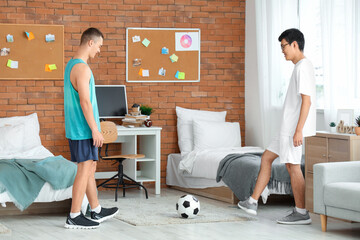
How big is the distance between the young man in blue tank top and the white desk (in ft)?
6.76

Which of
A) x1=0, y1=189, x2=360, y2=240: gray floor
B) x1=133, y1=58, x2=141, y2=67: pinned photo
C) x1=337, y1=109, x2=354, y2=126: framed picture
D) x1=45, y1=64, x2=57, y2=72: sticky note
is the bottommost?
x1=0, y1=189, x2=360, y2=240: gray floor

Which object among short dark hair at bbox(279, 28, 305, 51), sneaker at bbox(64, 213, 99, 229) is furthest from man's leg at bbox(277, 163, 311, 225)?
sneaker at bbox(64, 213, 99, 229)

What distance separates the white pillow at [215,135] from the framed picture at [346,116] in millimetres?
2123

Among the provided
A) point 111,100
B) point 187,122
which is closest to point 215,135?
point 187,122

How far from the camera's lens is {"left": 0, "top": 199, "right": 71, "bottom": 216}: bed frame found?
571cm

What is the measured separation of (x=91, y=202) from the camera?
5.29 meters

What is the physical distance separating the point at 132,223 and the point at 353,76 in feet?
8.35

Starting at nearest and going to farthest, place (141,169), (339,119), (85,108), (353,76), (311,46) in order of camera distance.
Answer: (85,108) < (339,119) < (353,76) < (311,46) < (141,169)

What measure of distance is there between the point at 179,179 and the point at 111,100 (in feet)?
4.05

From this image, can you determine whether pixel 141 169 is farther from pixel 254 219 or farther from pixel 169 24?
pixel 254 219

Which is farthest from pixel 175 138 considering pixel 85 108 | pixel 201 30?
pixel 85 108

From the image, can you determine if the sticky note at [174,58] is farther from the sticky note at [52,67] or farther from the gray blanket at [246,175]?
the gray blanket at [246,175]

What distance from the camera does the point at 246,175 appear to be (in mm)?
6082

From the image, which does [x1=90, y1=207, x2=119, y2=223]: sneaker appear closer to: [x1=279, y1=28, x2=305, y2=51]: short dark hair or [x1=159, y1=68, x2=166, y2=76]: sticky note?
[x1=279, y1=28, x2=305, y2=51]: short dark hair
